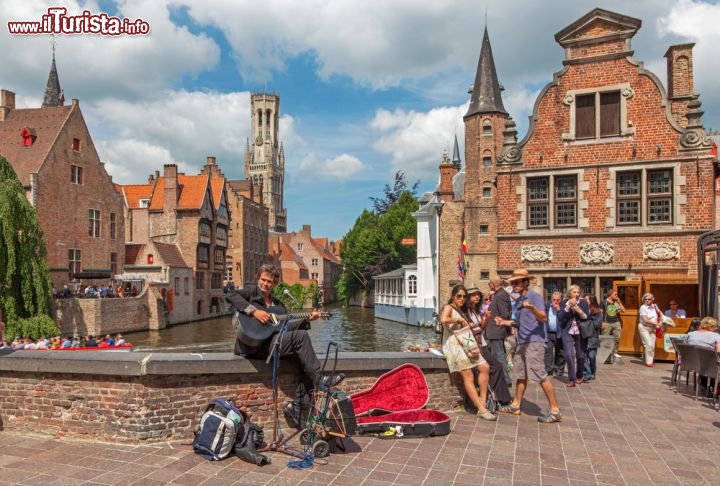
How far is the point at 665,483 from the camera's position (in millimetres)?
5082

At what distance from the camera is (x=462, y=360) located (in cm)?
729

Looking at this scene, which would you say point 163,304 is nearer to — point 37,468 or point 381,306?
point 381,306

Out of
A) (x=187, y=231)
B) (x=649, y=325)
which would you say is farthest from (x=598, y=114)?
(x=187, y=231)

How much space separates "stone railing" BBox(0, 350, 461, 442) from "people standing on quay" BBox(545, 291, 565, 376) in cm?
661

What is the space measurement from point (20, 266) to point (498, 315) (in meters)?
26.8

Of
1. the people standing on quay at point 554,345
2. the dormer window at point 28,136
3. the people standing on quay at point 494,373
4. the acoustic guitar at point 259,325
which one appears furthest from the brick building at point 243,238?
the acoustic guitar at point 259,325

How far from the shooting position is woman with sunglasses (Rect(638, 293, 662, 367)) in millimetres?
12430

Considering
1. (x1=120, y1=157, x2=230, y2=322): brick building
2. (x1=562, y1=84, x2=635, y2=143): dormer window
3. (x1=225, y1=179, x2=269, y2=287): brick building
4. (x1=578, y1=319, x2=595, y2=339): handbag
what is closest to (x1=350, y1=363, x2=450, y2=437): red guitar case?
(x1=578, y1=319, x2=595, y2=339): handbag

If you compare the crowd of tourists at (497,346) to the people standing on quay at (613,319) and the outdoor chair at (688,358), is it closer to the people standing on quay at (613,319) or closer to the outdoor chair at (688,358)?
the outdoor chair at (688,358)

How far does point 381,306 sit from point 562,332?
131ft

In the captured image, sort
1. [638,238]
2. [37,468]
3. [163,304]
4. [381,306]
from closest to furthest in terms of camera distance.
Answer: [37,468]
[638,238]
[163,304]
[381,306]

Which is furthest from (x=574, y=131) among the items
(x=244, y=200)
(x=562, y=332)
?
(x=244, y=200)

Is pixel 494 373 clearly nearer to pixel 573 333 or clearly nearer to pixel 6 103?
pixel 573 333

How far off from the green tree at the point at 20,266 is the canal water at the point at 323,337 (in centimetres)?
530
